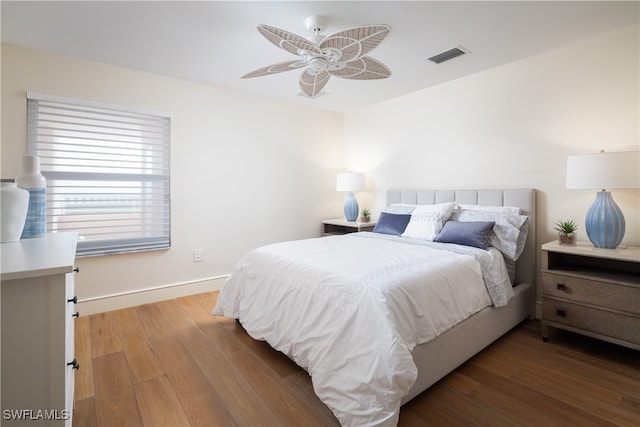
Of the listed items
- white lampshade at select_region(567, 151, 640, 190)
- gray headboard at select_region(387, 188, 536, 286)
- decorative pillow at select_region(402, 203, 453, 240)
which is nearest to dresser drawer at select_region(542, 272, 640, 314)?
gray headboard at select_region(387, 188, 536, 286)

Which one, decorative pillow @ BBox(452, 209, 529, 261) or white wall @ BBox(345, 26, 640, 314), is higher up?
white wall @ BBox(345, 26, 640, 314)

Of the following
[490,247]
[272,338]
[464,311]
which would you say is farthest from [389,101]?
[272,338]

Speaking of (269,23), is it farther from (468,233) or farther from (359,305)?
(468,233)

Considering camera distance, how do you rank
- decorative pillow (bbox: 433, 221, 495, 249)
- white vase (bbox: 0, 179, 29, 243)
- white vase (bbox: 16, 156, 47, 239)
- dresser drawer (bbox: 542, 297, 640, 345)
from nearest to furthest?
white vase (bbox: 0, 179, 29, 243)
white vase (bbox: 16, 156, 47, 239)
dresser drawer (bbox: 542, 297, 640, 345)
decorative pillow (bbox: 433, 221, 495, 249)

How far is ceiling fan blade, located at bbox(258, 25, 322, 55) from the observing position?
1633mm

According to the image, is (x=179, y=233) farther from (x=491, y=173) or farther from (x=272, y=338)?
(x=491, y=173)

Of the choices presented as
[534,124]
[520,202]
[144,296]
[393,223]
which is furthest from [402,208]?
[144,296]

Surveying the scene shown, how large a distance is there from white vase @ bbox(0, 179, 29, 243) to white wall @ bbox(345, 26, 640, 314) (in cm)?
317

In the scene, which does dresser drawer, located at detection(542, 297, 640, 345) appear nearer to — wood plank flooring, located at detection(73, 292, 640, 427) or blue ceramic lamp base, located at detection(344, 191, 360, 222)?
wood plank flooring, located at detection(73, 292, 640, 427)

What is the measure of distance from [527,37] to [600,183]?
1.23m

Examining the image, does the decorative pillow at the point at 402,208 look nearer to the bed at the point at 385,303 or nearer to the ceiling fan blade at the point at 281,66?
the bed at the point at 385,303

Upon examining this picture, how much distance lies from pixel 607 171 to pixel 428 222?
1.27 meters

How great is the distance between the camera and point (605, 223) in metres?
2.16

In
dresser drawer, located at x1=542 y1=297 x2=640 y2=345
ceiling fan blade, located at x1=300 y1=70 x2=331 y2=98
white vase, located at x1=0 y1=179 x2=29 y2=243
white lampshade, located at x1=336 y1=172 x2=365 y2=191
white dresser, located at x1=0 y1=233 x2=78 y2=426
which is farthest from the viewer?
white lampshade, located at x1=336 y1=172 x2=365 y2=191
